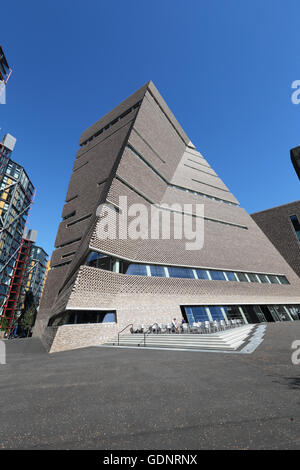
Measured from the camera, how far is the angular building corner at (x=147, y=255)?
15.4 meters

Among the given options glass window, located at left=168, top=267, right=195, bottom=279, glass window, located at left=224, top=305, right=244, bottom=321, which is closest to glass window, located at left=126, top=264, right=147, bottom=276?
glass window, located at left=168, top=267, right=195, bottom=279

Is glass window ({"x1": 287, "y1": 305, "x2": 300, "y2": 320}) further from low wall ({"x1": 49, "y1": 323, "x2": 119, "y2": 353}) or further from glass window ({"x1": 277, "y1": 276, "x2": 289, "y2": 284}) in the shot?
low wall ({"x1": 49, "y1": 323, "x2": 119, "y2": 353})

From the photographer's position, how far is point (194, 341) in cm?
1093

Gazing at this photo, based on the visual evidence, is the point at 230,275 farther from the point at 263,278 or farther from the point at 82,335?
the point at 82,335

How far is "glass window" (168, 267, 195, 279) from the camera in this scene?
20422mm

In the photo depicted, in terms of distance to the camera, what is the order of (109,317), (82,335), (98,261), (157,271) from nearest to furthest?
1. (82,335)
2. (109,317)
3. (98,261)
4. (157,271)

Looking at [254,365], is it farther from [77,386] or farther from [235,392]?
[77,386]

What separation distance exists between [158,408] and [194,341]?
8.01 m

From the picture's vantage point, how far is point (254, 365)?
6.27 meters

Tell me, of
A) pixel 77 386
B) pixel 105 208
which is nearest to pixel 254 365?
pixel 77 386

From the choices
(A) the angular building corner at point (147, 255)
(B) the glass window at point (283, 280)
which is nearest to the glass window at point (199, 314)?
(A) the angular building corner at point (147, 255)

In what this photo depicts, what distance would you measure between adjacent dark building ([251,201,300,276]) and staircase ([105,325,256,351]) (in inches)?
1093

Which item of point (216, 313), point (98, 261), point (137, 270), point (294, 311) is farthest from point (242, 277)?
point (98, 261)
